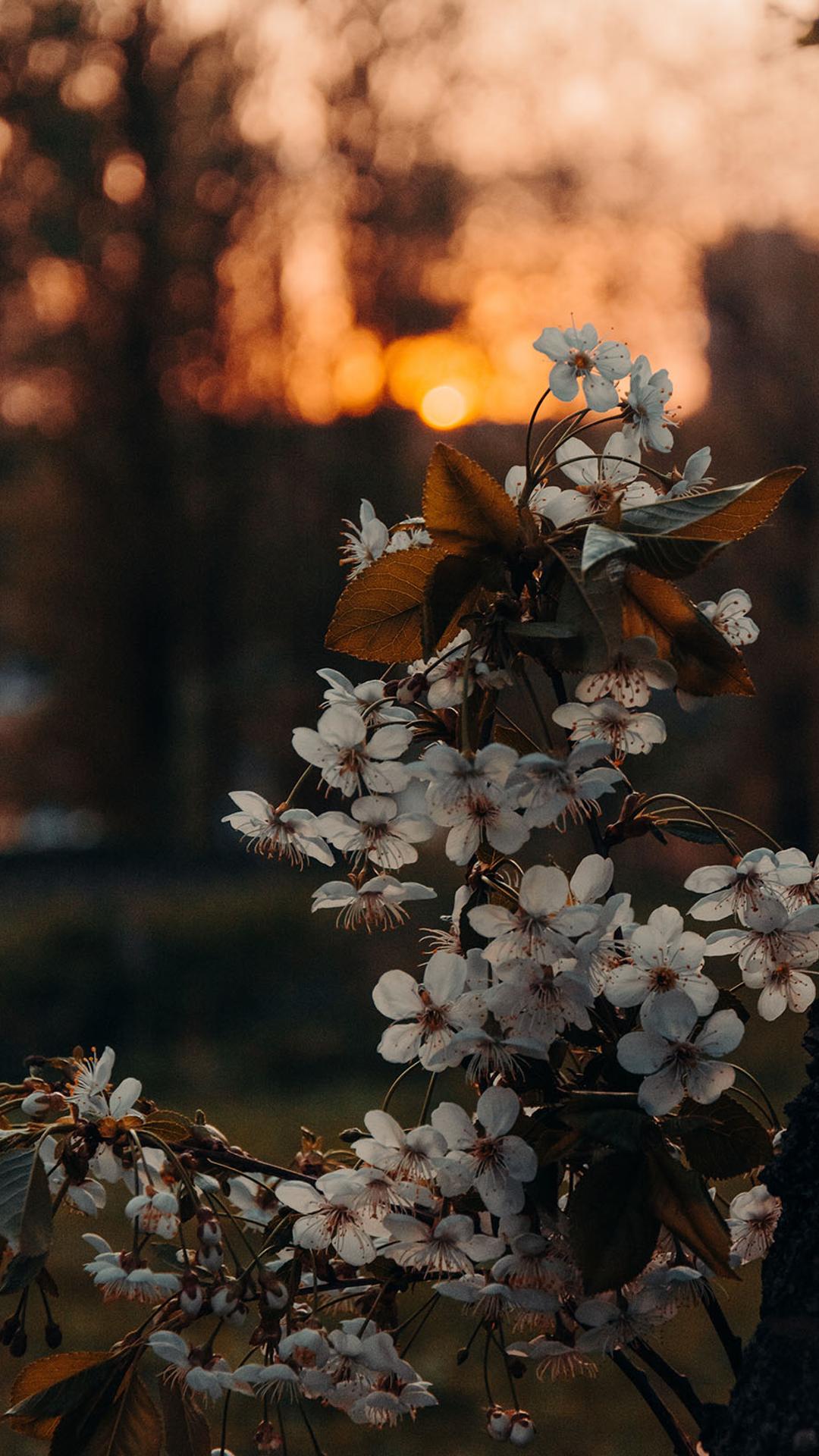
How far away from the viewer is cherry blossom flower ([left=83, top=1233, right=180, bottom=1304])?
0.70 meters

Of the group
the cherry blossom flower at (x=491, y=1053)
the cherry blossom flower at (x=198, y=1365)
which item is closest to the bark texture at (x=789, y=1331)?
the cherry blossom flower at (x=491, y=1053)

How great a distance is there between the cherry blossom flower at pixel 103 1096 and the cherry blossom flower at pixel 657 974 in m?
0.25

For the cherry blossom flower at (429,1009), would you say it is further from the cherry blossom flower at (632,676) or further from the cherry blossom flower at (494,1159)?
the cherry blossom flower at (632,676)

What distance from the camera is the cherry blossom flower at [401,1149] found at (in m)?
0.65

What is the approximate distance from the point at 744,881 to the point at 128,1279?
38 cm

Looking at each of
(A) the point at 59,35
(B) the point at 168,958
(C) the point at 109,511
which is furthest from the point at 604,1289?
(A) the point at 59,35

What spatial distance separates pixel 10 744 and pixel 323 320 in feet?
9.08

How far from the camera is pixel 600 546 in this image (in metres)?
0.55

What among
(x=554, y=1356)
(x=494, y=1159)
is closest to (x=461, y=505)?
(x=494, y=1159)

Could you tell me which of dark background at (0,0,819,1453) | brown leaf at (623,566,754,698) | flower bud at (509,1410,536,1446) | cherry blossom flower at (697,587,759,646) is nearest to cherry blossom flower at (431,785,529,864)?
brown leaf at (623,566,754,698)

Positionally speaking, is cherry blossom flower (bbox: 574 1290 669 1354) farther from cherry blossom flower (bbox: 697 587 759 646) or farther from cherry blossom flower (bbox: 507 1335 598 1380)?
cherry blossom flower (bbox: 697 587 759 646)

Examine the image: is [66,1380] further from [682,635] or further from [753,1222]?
[682,635]

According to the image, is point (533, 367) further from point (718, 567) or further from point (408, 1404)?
point (408, 1404)

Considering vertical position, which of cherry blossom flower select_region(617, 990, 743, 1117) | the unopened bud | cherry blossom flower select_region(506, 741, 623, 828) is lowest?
the unopened bud
